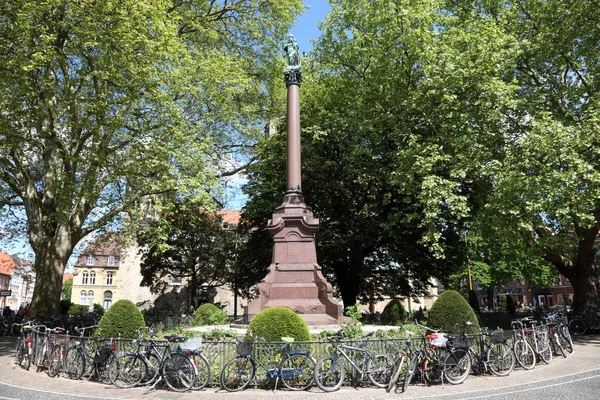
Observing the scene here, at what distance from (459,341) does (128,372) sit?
7.09 m

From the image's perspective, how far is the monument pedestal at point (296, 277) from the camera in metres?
14.2

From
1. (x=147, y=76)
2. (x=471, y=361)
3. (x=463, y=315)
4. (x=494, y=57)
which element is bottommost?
(x=471, y=361)

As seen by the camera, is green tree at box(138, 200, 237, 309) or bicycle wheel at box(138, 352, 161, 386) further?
green tree at box(138, 200, 237, 309)

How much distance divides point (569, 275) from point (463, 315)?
44.0 ft

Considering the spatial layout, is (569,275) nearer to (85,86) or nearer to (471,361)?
(471,361)

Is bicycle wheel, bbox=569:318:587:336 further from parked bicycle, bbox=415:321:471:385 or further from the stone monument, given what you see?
parked bicycle, bbox=415:321:471:385

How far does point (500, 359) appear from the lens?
9.84m

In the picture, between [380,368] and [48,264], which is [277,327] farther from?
[48,264]

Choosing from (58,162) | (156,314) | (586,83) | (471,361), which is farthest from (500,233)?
(58,162)

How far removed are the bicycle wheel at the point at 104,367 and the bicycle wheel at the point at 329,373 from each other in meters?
4.54

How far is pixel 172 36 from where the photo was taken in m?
17.9

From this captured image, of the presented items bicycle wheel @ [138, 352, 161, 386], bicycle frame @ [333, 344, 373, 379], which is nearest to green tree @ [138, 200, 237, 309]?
bicycle wheel @ [138, 352, 161, 386]

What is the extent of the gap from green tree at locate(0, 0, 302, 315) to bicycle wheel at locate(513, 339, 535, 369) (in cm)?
1281

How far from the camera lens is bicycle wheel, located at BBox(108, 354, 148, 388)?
30.4ft
